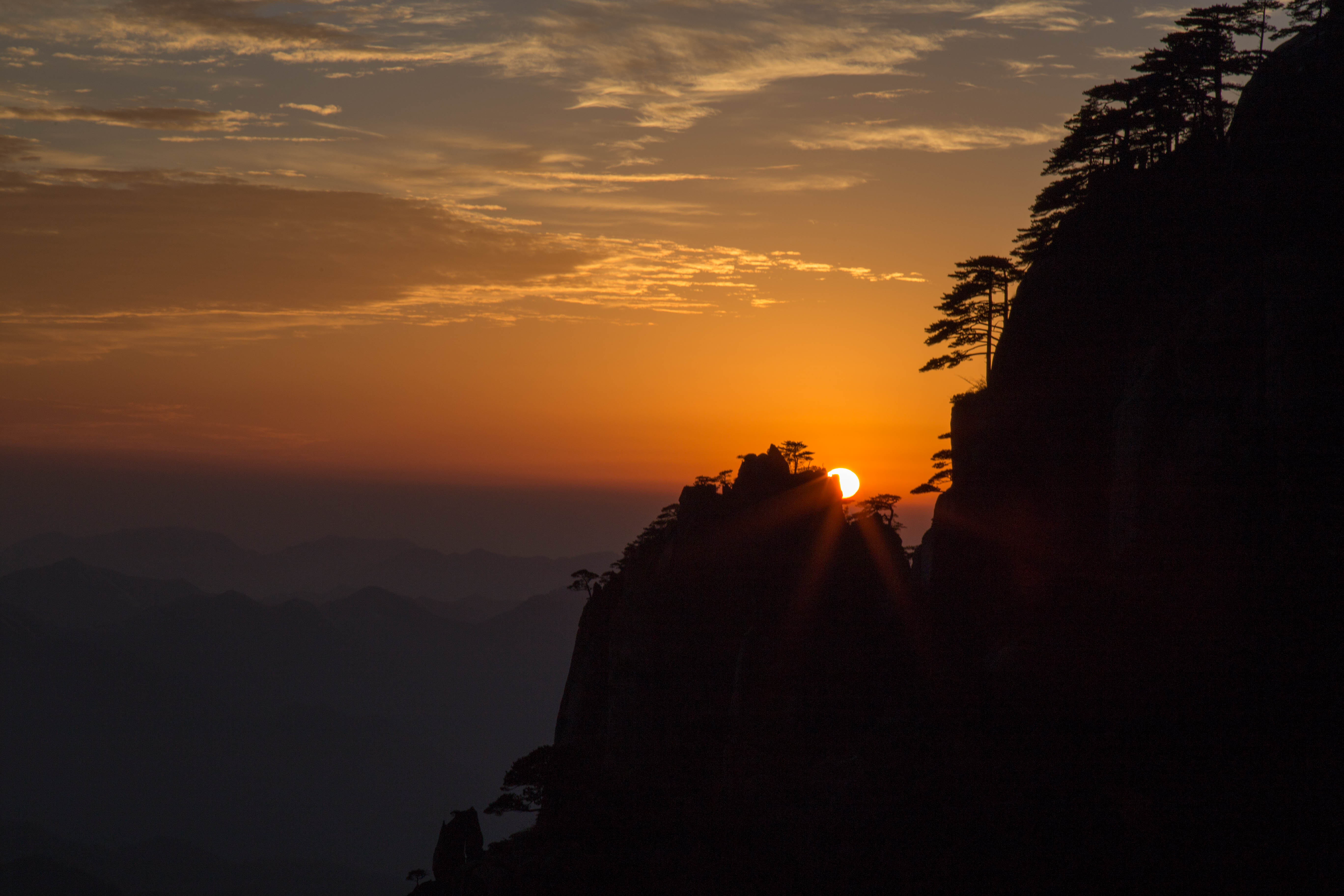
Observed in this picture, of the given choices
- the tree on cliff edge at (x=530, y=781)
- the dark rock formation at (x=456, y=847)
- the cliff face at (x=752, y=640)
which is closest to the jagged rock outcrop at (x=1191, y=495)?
the cliff face at (x=752, y=640)

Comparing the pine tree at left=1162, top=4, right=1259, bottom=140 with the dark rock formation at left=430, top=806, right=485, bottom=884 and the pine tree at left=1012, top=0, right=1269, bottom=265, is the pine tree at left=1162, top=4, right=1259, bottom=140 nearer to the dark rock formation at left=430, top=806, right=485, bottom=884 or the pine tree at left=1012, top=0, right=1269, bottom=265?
the pine tree at left=1012, top=0, right=1269, bottom=265

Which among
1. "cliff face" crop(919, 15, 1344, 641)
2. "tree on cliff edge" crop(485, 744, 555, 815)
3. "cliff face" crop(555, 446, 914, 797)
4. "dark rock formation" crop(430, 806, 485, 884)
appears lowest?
"dark rock formation" crop(430, 806, 485, 884)

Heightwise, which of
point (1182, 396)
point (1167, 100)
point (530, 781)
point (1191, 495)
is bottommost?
point (530, 781)

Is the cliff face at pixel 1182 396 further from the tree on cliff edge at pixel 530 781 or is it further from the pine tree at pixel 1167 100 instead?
the tree on cliff edge at pixel 530 781

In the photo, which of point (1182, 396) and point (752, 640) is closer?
point (1182, 396)

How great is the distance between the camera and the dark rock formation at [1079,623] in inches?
1350

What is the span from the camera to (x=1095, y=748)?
3916 centimetres

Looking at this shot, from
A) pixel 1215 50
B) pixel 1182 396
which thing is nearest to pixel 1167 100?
pixel 1215 50

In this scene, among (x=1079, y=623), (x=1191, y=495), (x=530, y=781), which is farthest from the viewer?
(x=530, y=781)

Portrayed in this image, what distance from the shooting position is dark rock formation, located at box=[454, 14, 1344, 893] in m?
34.3

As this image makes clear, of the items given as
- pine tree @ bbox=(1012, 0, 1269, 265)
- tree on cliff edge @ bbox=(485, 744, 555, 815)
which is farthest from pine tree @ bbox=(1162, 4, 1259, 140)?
tree on cliff edge @ bbox=(485, 744, 555, 815)

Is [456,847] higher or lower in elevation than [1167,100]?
lower

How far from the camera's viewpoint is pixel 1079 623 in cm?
4234

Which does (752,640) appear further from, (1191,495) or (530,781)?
(1191,495)
